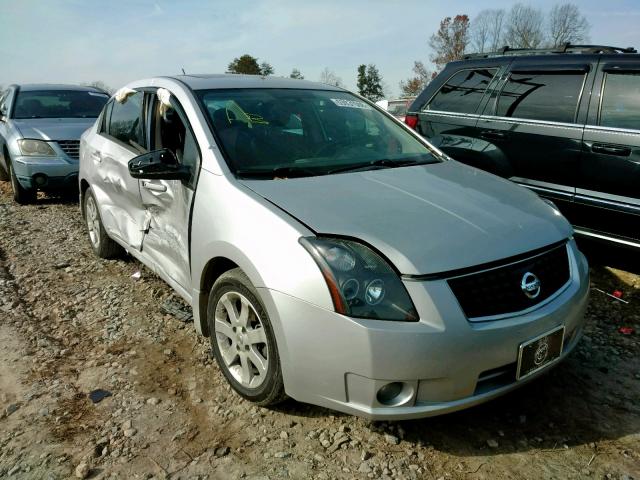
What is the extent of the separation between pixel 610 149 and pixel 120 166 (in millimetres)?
3701

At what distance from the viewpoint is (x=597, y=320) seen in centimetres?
365

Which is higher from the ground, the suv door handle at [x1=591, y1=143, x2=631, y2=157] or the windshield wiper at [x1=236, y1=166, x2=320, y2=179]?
the windshield wiper at [x1=236, y1=166, x2=320, y2=179]

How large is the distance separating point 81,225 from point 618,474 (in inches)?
233

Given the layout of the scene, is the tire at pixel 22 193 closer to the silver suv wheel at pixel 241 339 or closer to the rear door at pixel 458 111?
the rear door at pixel 458 111

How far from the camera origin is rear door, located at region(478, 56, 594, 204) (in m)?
4.31

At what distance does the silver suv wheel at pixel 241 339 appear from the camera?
2.51m

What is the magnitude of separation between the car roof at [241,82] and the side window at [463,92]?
166cm

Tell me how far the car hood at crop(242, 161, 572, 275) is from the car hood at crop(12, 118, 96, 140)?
5608 millimetres

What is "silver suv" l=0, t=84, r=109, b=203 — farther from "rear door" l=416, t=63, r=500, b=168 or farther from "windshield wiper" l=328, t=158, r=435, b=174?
"windshield wiper" l=328, t=158, r=435, b=174

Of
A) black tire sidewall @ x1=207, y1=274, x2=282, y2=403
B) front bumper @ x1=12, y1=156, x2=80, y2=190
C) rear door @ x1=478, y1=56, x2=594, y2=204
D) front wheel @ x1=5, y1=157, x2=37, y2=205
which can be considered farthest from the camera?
front wheel @ x1=5, y1=157, x2=37, y2=205

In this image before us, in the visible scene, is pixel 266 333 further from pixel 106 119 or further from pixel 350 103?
pixel 106 119

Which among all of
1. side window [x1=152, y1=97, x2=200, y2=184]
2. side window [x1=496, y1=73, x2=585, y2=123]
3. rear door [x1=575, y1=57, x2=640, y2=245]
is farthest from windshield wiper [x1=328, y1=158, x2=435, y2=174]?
side window [x1=496, y1=73, x2=585, y2=123]

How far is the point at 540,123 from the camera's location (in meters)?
4.51

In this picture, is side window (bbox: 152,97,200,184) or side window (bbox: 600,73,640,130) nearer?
side window (bbox: 152,97,200,184)
